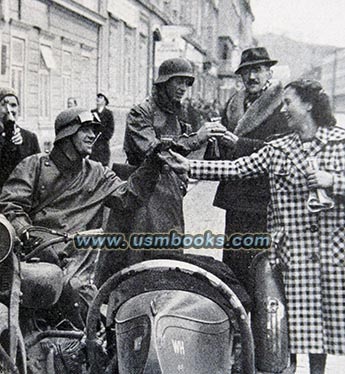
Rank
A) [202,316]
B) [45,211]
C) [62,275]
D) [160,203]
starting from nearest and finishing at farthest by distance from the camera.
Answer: [202,316] < [62,275] < [45,211] < [160,203]

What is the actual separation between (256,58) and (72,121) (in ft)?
2.79

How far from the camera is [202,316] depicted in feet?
7.08

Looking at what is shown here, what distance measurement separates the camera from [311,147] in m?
2.58

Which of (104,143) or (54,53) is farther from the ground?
(54,53)

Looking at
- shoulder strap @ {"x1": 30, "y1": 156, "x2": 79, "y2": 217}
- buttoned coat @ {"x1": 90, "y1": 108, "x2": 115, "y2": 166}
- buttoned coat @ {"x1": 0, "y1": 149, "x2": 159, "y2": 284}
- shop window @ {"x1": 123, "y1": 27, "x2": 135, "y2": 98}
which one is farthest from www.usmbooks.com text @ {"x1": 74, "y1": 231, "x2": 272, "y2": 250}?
shop window @ {"x1": 123, "y1": 27, "x2": 135, "y2": 98}

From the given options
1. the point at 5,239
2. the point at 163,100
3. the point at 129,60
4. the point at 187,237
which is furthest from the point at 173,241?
the point at 129,60

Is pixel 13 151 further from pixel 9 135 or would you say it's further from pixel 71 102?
pixel 71 102

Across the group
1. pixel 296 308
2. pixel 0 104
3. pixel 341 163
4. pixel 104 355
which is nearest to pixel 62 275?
pixel 104 355

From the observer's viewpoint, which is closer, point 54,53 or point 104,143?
point 104,143

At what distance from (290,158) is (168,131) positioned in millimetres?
869

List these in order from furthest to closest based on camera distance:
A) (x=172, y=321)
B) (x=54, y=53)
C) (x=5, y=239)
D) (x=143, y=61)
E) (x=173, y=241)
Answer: (x=143, y=61) → (x=54, y=53) → (x=173, y=241) → (x=5, y=239) → (x=172, y=321)

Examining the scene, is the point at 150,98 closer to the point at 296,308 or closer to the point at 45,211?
the point at 45,211

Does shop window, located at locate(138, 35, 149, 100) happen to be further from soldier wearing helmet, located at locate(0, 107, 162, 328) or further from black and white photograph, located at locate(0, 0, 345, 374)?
soldier wearing helmet, located at locate(0, 107, 162, 328)

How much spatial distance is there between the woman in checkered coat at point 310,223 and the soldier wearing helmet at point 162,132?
743 mm
